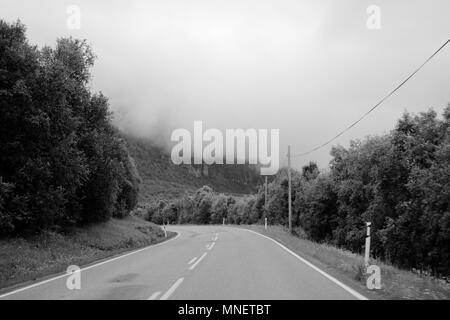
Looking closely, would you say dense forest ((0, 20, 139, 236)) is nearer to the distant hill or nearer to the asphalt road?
the asphalt road

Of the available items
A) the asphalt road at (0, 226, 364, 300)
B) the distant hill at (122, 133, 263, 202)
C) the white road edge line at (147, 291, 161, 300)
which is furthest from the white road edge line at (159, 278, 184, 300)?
the distant hill at (122, 133, 263, 202)

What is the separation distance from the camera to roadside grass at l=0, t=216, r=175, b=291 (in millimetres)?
13758

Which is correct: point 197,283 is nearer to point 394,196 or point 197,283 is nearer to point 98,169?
point 98,169

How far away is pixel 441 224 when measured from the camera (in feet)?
67.2

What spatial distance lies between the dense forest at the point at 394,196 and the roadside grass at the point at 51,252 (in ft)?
50.9

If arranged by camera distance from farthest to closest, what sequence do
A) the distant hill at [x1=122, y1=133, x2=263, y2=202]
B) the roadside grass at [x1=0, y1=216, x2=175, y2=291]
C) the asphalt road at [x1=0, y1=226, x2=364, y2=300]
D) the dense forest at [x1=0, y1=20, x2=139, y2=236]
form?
1. the distant hill at [x1=122, y1=133, x2=263, y2=202]
2. the dense forest at [x1=0, y1=20, x2=139, y2=236]
3. the roadside grass at [x1=0, y1=216, x2=175, y2=291]
4. the asphalt road at [x1=0, y1=226, x2=364, y2=300]

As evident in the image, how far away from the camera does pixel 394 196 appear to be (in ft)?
92.2

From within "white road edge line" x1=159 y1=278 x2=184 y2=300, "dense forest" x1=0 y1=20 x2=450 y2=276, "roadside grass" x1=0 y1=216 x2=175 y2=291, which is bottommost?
"roadside grass" x1=0 y1=216 x2=175 y2=291

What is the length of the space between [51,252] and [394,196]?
20.3 meters

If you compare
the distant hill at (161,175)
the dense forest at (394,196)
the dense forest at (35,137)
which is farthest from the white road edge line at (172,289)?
the distant hill at (161,175)

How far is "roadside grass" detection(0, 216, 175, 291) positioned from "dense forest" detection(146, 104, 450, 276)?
15.5 meters

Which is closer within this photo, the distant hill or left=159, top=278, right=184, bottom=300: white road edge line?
left=159, top=278, right=184, bottom=300: white road edge line

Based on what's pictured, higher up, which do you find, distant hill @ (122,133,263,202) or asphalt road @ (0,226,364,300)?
distant hill @ (122,133,263,202)
